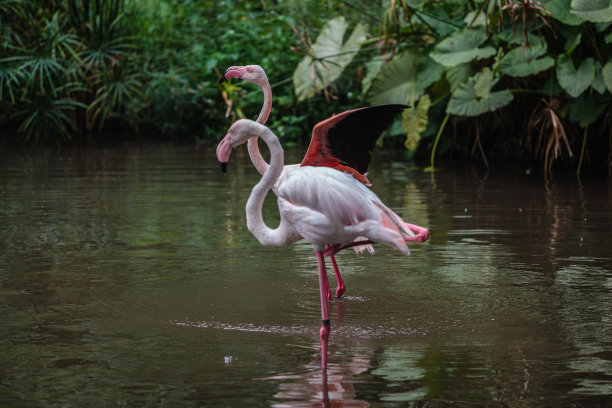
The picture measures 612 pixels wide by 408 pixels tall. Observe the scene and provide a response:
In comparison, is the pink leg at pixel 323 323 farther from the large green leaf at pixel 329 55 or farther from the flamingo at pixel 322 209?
the large green leaf at pixel 329 55

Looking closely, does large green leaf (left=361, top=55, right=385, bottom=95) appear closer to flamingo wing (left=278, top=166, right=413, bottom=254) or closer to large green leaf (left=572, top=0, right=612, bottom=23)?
large green leaf (left=572, top=0, right=612, bottom=23)

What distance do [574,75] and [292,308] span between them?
234 inches

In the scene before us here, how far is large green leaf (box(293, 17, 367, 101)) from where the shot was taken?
1237cm

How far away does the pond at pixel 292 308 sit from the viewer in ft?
12.7

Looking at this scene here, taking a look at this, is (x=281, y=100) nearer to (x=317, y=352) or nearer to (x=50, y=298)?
(x=50, y=298)

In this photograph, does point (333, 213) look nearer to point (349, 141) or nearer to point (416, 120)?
point (349, 141)

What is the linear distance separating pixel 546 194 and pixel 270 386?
6.38 metres

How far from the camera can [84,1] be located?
17.7 meters

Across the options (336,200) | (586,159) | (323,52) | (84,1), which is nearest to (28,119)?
(84,1)

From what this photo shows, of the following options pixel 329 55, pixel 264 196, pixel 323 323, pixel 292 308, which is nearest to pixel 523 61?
pixel 329 55

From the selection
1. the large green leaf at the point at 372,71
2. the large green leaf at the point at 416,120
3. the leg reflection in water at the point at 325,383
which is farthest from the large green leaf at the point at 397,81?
the leg reflection in water at the point at 325,383

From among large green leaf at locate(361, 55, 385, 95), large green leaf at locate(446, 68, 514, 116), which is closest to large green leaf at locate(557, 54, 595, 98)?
large green leaf at locate(446, 68, 514, 116)

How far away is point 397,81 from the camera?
12039 millimetres

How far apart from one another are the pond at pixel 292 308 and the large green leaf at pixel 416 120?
218 centimetres
